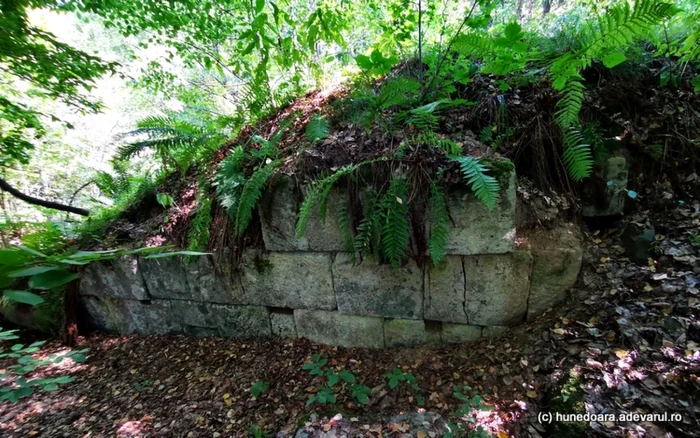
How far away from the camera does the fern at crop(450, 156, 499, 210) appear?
1.82 m

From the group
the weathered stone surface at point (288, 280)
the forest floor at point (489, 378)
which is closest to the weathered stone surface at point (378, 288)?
the weathered stone surface at point (288, 280)

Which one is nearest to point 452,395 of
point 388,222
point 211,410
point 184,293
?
point 388,222

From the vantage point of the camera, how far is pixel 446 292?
7.63 feet

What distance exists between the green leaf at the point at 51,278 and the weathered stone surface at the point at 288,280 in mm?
1721

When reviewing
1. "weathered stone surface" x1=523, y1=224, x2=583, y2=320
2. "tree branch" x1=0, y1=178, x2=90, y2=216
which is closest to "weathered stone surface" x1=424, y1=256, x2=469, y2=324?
"weathered stone surface" x1=523, y1=224, x2=583, y2=320

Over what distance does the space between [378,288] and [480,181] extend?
110cm

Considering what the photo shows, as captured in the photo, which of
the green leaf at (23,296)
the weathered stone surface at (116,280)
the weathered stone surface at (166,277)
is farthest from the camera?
the weathered stone surface at (116,280)

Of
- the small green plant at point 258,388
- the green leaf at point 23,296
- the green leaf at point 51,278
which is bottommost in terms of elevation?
the small green plant at point 258,388

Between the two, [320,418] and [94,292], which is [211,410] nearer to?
[320,418]

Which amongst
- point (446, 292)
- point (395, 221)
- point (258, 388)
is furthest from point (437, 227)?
point (258, 388)

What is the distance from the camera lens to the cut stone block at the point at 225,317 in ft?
9.40

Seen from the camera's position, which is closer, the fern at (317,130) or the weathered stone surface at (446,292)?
the weathered stone surface at (446,292)

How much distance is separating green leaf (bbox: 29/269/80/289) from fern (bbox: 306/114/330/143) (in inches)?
77.0

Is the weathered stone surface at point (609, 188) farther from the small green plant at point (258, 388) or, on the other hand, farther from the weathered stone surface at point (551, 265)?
the small green plant at point (258, 388)
